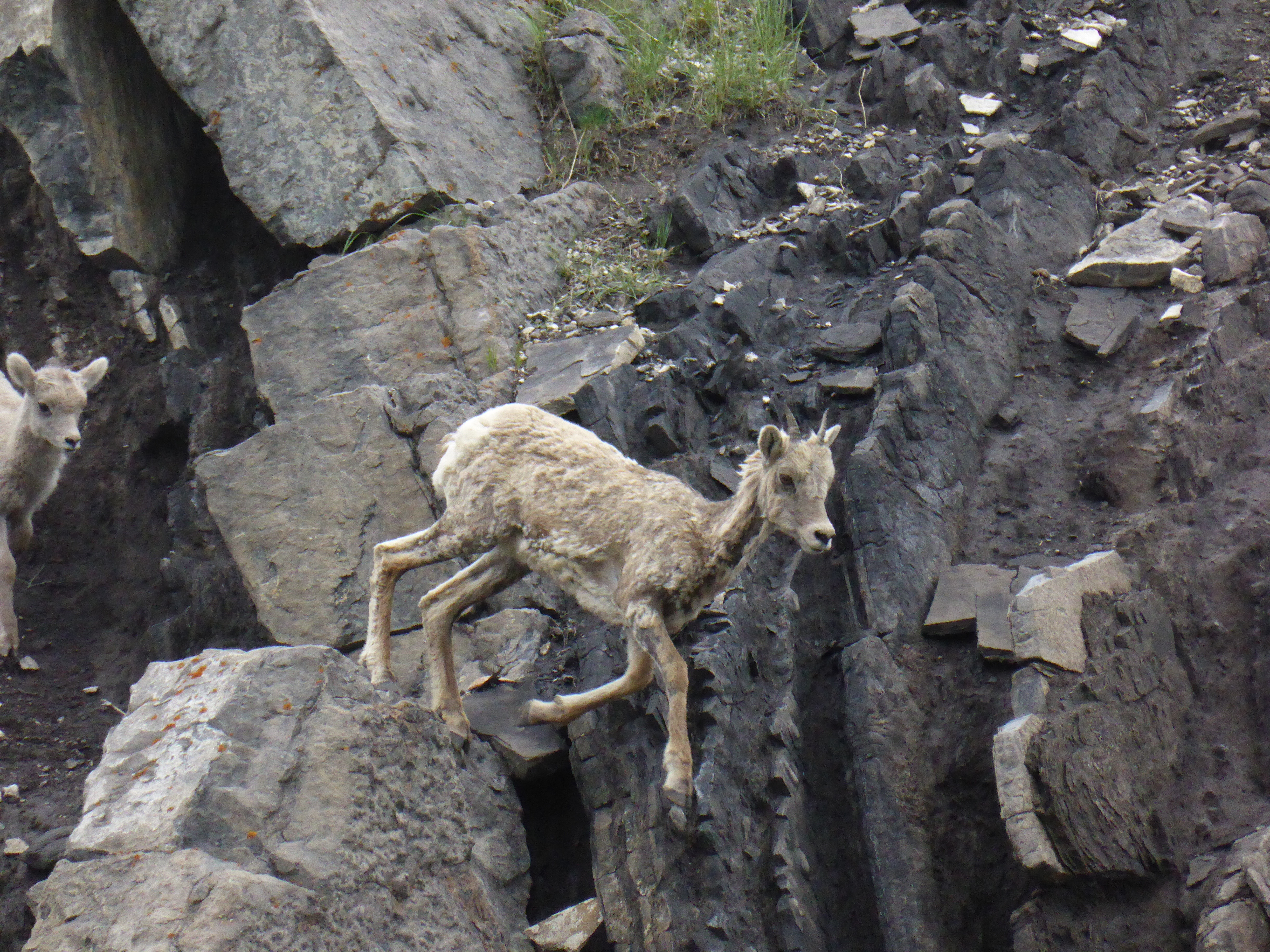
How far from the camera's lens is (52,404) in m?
10.2

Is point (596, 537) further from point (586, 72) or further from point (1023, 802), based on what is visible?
point (586, 72)

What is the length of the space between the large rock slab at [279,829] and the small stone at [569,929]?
0.11m

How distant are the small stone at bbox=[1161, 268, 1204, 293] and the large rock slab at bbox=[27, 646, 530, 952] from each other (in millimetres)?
6446

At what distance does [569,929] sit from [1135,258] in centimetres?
679

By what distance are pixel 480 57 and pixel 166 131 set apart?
341 cm

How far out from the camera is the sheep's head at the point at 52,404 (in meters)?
10.2

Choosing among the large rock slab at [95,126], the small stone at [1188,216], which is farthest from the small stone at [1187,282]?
the large rock slab at [95,126]

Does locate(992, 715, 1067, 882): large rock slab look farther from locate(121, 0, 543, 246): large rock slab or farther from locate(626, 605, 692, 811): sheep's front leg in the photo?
locate(121, 0, 543, 246): large rock slab

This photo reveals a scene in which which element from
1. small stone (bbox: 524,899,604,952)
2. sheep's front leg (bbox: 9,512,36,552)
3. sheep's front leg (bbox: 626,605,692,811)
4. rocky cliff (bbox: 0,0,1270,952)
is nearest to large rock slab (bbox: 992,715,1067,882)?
rocky cliff (bbox: 0,0,1270,952)

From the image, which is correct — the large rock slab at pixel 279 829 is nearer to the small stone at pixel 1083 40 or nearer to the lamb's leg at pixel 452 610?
the lamb's leg at pixel 452 610

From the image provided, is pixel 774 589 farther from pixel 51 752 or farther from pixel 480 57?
pixel 480 57

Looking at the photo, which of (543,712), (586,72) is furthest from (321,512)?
(586,72)

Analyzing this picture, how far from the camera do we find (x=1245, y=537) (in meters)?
7.32

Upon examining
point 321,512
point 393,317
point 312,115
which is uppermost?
point 312,115
